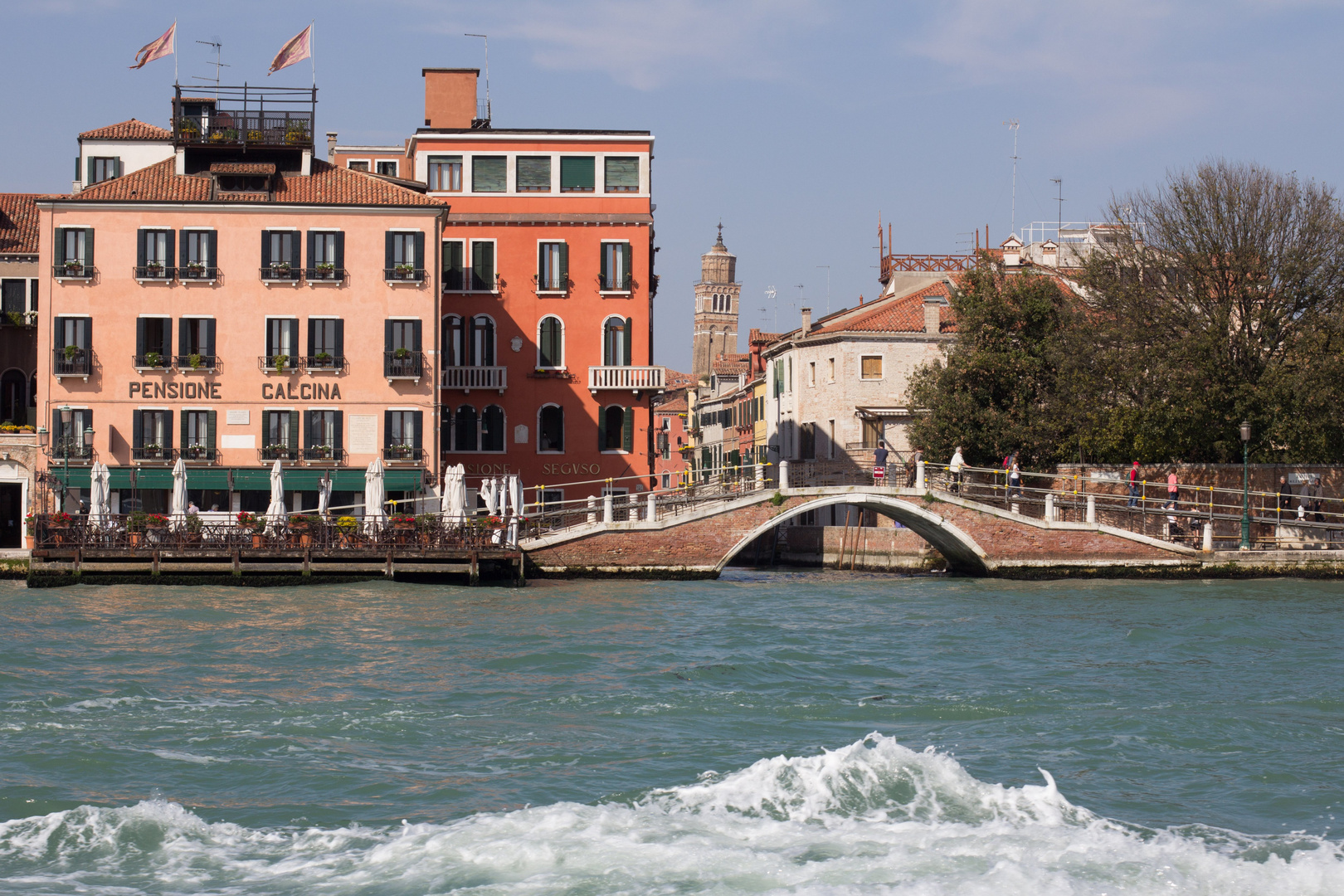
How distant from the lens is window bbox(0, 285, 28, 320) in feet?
125

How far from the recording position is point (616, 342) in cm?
3966

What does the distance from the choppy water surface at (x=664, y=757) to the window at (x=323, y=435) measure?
11.0 meters

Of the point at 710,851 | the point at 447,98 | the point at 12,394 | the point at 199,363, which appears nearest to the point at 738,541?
the point at 199,363

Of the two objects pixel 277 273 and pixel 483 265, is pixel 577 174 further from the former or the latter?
pixel 277 273

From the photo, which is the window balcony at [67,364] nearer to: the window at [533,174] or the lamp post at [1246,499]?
the window at [533,174]

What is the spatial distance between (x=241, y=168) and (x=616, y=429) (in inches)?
473

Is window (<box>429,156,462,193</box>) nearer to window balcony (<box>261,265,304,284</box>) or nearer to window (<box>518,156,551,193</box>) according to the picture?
window (<box>518,156,551,193</box>)

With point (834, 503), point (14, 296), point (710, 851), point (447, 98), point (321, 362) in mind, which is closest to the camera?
point (710, 851)

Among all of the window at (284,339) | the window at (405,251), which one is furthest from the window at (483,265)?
the window at (284,339)

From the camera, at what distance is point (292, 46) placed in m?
34.8

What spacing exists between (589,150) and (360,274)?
324 inches

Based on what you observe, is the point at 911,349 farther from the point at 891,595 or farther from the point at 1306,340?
the point at 891,595

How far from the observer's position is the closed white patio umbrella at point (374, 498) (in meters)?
29.3

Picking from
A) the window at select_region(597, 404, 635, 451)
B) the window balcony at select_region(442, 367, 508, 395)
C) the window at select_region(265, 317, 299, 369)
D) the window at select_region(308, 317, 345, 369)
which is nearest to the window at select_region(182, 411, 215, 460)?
the window at select_region(265, 317, 299, 369)
